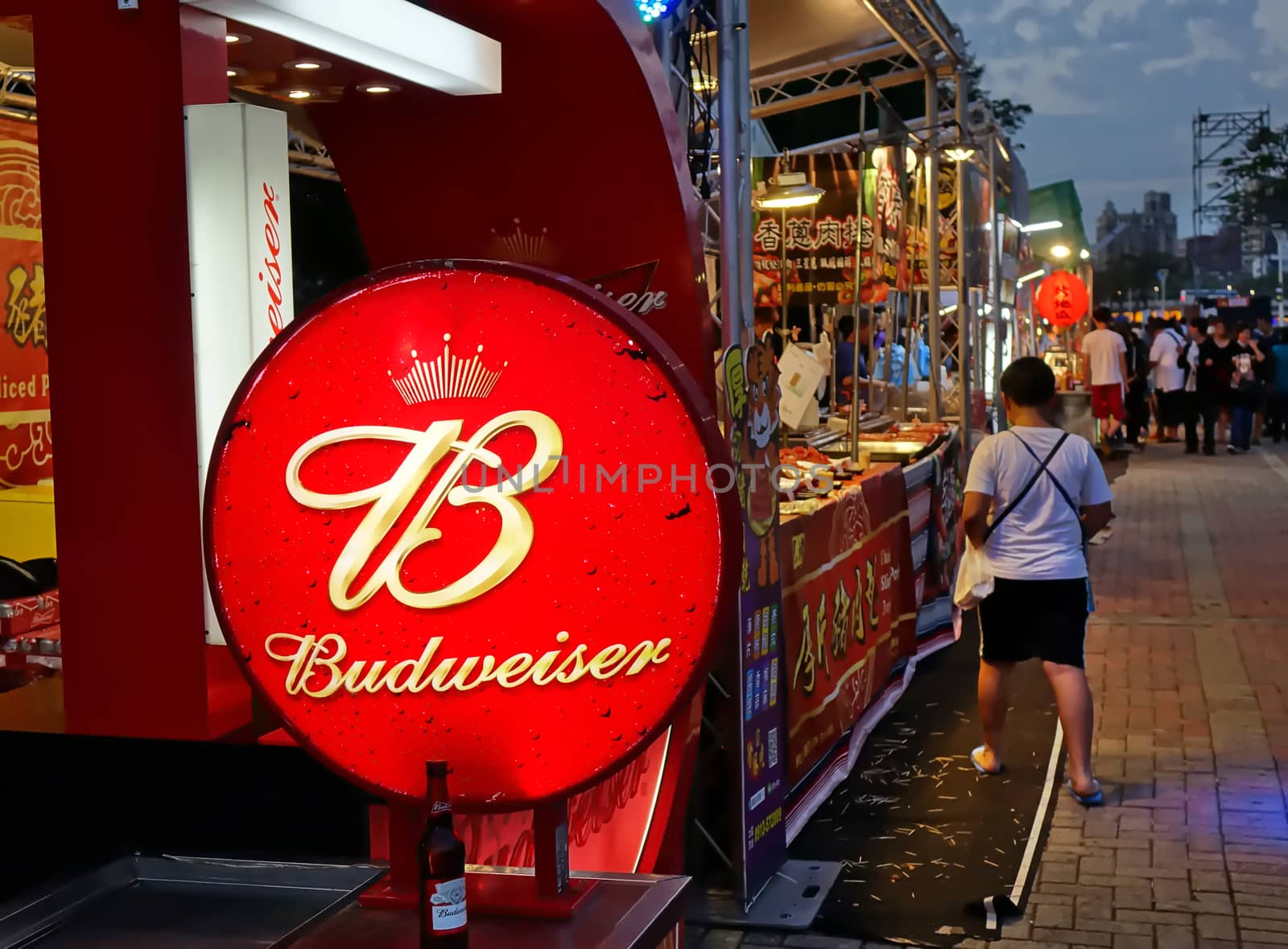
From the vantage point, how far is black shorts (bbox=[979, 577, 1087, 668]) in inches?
207

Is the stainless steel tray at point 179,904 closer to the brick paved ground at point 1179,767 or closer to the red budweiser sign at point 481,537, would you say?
the red budweiser sign at point 481,537

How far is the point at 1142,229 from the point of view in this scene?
153750 millimetres

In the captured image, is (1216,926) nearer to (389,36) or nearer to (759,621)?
(759,621)

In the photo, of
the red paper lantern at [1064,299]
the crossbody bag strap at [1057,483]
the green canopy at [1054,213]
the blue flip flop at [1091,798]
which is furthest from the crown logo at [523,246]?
the green canopy at [1054,213]

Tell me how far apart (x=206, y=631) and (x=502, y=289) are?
1.10m

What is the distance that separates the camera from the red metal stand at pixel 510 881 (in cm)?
195

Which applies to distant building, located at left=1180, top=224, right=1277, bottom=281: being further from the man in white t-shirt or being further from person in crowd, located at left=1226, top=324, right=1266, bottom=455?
person in crowd, located at left=1226, top=324, right=1266, bottom=455

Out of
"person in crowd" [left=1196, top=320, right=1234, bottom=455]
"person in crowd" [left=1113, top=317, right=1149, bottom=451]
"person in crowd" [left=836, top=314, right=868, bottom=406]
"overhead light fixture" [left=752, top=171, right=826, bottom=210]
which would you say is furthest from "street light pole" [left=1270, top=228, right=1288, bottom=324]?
"overhead light fixture" [left=752, top=171, right=826, bottom=210]

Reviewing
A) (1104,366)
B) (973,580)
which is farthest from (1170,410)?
(973,580)

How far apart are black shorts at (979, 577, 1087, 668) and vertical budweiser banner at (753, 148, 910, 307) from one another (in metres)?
3.88

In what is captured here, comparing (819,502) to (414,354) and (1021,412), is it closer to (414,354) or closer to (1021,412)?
(1021,412)

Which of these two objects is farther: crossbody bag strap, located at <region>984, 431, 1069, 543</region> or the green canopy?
the green canopy

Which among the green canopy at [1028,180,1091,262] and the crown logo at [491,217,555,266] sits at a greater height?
the green canopy at [1028,180,1091,262]

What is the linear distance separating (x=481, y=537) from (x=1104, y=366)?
15.4 meters
